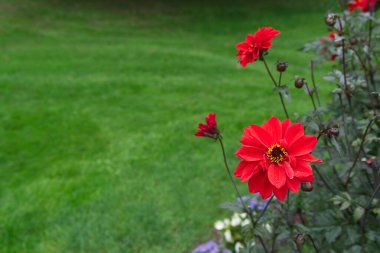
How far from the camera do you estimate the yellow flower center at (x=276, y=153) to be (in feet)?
4.14

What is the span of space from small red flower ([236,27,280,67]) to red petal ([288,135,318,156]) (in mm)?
424

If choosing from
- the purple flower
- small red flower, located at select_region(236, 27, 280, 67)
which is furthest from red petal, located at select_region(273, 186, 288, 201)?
the purple flower

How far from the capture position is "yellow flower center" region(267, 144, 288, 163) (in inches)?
49.6

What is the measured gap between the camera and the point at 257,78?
22.5ft

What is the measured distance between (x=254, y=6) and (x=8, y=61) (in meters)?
8.32

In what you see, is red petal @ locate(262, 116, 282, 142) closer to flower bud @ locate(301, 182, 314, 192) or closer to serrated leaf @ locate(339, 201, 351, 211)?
flower bud @ locate(301, 182, 314, 192)

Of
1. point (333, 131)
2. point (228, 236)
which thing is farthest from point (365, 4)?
point (228, 236)

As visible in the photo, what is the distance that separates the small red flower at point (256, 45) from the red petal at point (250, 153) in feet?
1.35

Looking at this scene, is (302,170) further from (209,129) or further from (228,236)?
(228,236)

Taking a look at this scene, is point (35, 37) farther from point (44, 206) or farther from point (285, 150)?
point (285, 150)

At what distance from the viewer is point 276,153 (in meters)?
1.29

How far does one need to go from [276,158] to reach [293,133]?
0.09 meters

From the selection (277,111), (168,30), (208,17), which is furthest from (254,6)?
(277,111)

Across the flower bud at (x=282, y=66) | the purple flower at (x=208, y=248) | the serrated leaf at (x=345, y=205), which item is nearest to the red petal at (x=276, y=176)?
the serrated leaf at (x=345, y=205)
